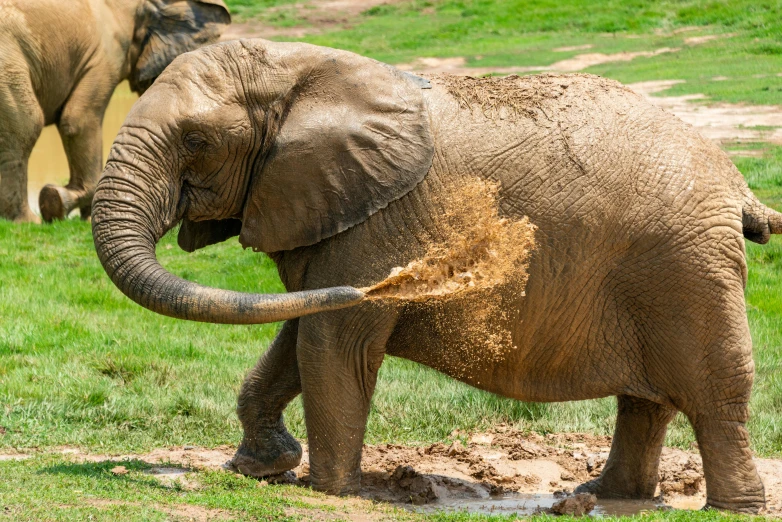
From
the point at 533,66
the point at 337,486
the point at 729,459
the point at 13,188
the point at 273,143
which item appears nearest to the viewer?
the point at 273,143

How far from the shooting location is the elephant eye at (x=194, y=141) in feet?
20.3

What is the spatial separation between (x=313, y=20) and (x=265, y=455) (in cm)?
2790

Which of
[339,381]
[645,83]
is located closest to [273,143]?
[339,381]

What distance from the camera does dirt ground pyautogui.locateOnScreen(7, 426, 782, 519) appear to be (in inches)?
289

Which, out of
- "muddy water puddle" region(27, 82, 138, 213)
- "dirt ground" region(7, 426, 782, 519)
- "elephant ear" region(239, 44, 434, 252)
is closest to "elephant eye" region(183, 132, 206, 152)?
"elephant ear" region(239, 44, 434, 252)

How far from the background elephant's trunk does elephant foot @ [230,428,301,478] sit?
5.60 feet

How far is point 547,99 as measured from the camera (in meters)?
6.61

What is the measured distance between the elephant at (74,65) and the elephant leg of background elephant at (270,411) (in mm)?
7667

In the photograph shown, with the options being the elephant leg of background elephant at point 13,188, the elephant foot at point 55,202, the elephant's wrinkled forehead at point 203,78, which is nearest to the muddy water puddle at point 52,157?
the elephant foot at point 55,202

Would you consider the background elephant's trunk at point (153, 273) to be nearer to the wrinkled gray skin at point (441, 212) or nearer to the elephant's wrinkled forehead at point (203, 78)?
the wrinkled gray skin at point (441, 212)

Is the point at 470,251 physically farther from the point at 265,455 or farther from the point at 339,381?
the point at 265,455

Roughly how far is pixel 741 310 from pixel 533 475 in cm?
208

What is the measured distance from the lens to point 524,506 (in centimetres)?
735

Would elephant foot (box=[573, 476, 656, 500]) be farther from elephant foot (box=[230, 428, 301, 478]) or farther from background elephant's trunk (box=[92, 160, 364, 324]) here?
background elephant's trunk (box=[92, 160, 364, 324])
